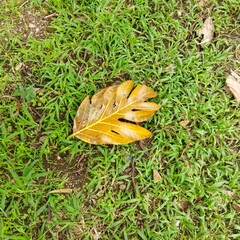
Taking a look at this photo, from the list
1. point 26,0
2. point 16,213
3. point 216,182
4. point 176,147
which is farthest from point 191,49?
point 16,213

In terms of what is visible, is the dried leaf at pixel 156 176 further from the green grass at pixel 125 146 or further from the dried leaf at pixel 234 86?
the dried leaf at pixel 234 86

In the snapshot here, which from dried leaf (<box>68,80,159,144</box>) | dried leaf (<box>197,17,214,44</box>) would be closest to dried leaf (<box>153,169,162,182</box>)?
dried leaf (<box>68,80,159,144</box>)

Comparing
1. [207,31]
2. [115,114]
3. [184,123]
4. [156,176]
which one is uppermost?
[207,31]

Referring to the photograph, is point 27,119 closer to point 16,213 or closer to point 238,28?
point 16,213

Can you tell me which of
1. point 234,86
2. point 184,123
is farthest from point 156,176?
point 234,86

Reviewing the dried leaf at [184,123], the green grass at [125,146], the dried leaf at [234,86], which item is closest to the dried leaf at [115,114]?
the green grass at [125,146]

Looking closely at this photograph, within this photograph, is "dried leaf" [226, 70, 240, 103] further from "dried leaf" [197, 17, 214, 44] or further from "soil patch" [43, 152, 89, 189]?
"soil patch" [43, 152, 89, 189]

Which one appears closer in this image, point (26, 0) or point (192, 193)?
point (192, 193)

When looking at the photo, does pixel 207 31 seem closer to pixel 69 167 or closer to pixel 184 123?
pixel 184 123
